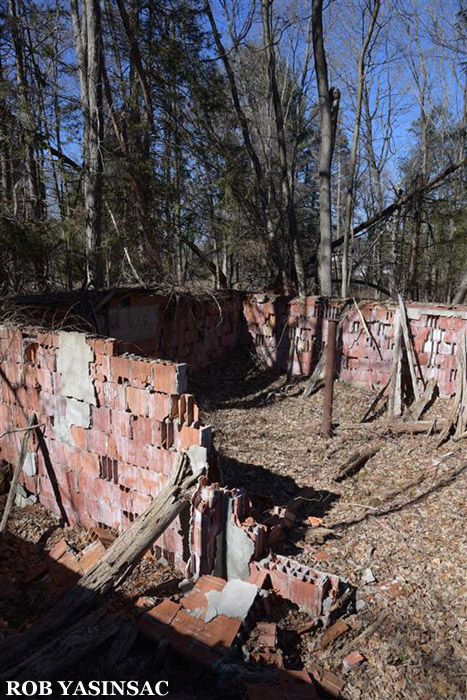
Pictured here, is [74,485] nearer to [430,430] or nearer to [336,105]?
[430,430]

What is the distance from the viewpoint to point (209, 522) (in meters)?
4.30

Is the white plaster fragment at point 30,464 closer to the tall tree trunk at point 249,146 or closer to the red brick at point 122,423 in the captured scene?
the red brick at point 122,423

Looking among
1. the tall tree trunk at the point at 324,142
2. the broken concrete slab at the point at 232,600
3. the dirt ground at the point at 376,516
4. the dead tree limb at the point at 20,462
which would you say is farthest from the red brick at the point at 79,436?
the tall tree trunk at the point at 324,142

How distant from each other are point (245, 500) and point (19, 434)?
328 cm

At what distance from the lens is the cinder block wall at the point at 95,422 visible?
4.69 metres

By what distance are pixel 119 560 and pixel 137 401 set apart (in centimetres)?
149

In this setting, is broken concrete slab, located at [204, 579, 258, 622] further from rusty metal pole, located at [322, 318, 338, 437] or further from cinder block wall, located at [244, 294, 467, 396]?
cinder block wall, located at [244, 294, 467, 396]

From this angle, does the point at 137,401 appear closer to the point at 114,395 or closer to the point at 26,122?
the point at 114,395

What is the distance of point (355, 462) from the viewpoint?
22.7 ft

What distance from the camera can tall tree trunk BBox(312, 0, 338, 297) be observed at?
40.9 ft

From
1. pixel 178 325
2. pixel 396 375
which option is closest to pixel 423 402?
pixel 396 375

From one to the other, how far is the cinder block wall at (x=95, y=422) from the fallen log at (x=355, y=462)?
2.90 m

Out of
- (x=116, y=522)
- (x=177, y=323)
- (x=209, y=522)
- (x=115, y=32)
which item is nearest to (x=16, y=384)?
(x=116, y=522)

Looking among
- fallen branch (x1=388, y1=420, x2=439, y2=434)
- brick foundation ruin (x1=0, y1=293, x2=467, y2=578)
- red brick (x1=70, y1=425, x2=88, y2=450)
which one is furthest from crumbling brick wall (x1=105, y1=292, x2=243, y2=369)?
fallen branch (x1=388, y1=420, x2=439, y2=434)
